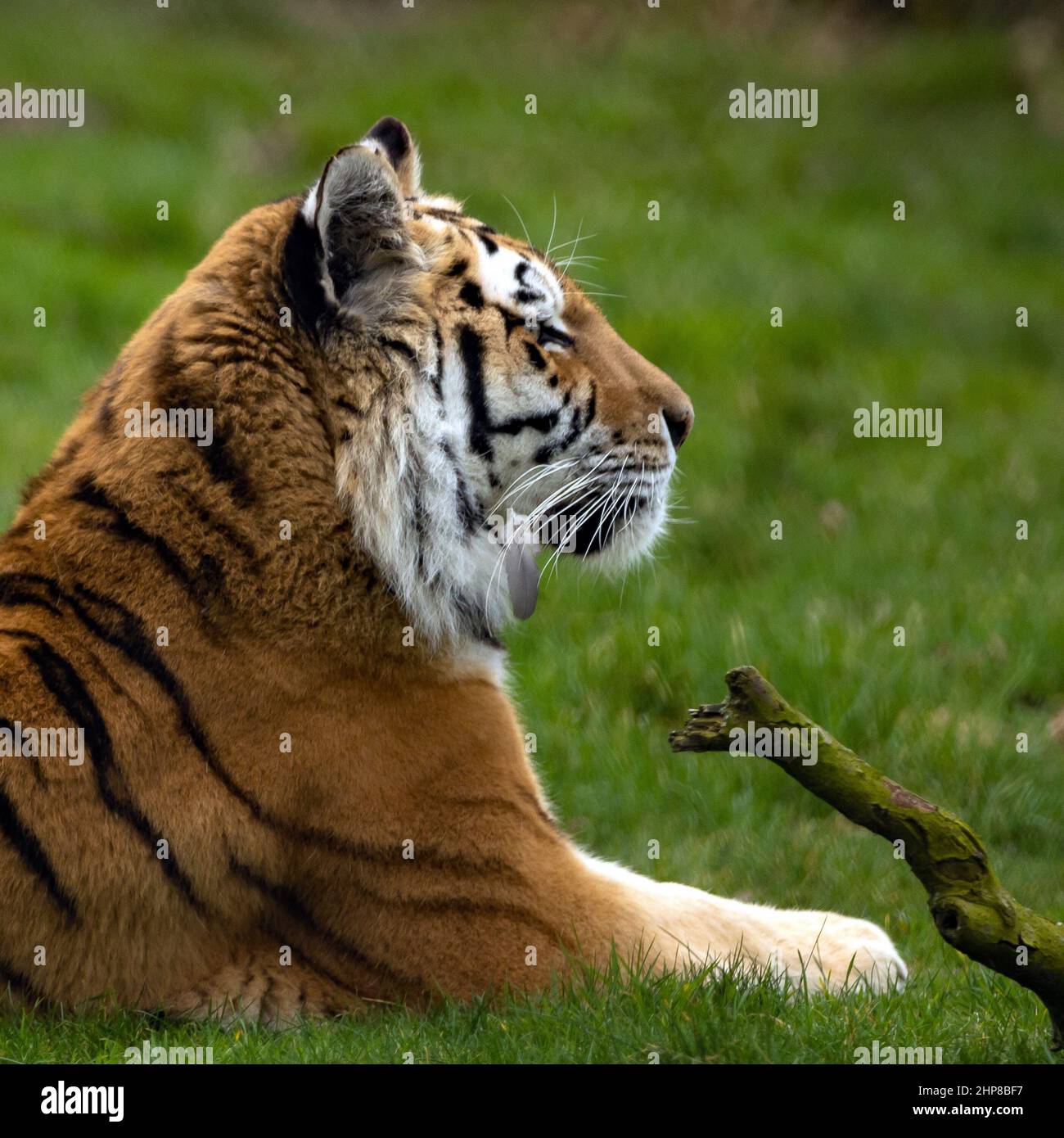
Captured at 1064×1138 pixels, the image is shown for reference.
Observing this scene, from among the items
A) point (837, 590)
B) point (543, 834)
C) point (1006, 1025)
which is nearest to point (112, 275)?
point (837, 590)

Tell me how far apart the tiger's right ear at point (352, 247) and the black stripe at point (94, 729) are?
3.20 ft

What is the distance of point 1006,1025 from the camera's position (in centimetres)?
354

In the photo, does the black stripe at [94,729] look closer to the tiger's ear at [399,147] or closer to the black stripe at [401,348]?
the black stripe at [401,348]

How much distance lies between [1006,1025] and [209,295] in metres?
2.47

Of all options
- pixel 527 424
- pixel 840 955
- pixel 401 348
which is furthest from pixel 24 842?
pixel 840 955

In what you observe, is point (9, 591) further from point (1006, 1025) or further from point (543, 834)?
point (1006, 1025)

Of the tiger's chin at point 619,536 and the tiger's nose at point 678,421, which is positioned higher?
the tiger's nose at point 678,421

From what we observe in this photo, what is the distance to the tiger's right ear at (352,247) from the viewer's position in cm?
368

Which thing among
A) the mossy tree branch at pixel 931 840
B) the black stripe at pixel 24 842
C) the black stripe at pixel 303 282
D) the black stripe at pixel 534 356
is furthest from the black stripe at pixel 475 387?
the black stripe at pixel 24 842

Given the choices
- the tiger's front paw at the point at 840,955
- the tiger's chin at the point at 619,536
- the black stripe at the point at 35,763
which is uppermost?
the tiger's chin at the point at 619,536

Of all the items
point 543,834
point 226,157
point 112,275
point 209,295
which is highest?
point 226,157

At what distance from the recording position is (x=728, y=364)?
31.4 ft

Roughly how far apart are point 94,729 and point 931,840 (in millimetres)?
1782

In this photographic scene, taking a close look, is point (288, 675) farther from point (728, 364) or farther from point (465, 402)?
point (728, 364)
